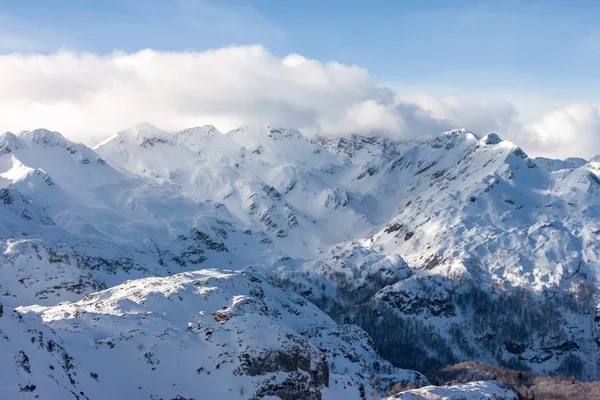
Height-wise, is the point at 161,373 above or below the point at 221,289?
below

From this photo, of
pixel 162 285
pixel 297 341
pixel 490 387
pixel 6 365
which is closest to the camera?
pixel 6 365

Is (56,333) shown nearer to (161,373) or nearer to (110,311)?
(161,373)

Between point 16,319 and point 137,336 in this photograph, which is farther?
point 137,336

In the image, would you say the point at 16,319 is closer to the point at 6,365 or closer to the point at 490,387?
the point at 6,365

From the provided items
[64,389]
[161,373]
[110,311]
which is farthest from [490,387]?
[64,389]

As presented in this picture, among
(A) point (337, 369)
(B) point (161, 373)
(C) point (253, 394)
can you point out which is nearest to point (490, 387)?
(A) point (337, 369)

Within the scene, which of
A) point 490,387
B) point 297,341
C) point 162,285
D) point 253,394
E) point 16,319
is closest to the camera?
point 16,319

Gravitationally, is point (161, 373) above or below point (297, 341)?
below

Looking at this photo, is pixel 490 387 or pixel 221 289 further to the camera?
pixel 221 289

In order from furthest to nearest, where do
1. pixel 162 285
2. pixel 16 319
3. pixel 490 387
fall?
pixel 162 285
pixel 490 387
pixel 16 319
